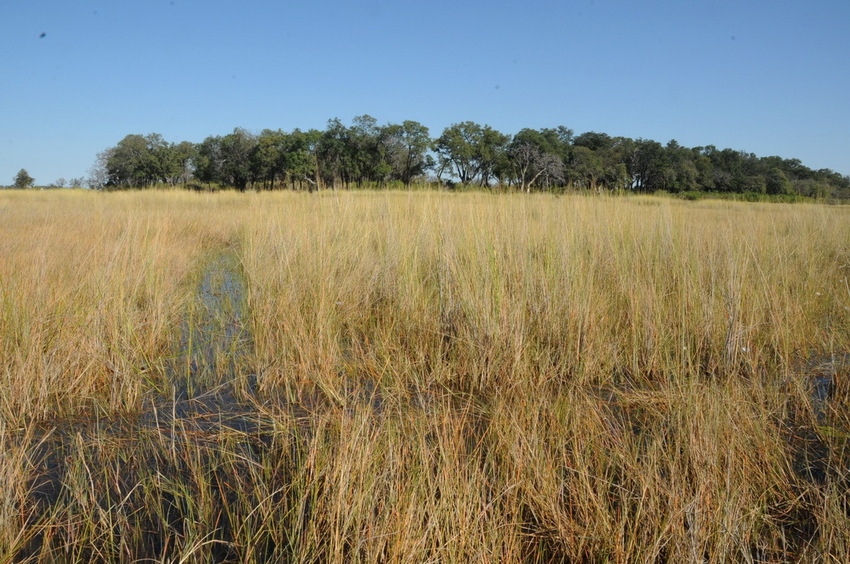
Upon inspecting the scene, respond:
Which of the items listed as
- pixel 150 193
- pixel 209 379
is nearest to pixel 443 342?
pixel 209 379

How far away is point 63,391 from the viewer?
237 cm

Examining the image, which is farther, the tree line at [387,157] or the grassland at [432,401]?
the tree line at [387,157]

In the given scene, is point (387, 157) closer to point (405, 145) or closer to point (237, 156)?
point (405, 145)

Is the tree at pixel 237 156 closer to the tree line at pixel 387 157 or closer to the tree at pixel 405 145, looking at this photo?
the tree line at pixel 387 157

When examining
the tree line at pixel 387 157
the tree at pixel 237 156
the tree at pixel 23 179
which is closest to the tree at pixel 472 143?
the tree line at pixel 387 157

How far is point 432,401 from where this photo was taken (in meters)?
2.45

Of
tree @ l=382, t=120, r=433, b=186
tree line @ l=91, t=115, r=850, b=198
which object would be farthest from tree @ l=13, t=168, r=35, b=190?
tree @ l=382, t=120, r=433, b=186

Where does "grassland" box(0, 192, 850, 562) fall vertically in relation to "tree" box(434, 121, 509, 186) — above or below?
below

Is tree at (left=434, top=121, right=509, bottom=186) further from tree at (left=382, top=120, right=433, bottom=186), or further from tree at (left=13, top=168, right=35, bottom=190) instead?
tree at (left=13, top=168, right=35, bottom=190)

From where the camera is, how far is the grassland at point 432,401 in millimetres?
1458

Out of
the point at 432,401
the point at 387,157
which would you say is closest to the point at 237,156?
the point at 387,157

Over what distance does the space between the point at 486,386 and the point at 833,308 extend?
9.89ft

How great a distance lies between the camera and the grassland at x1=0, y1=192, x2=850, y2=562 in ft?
4.78

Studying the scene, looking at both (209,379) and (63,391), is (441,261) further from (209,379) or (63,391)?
(63,391)
